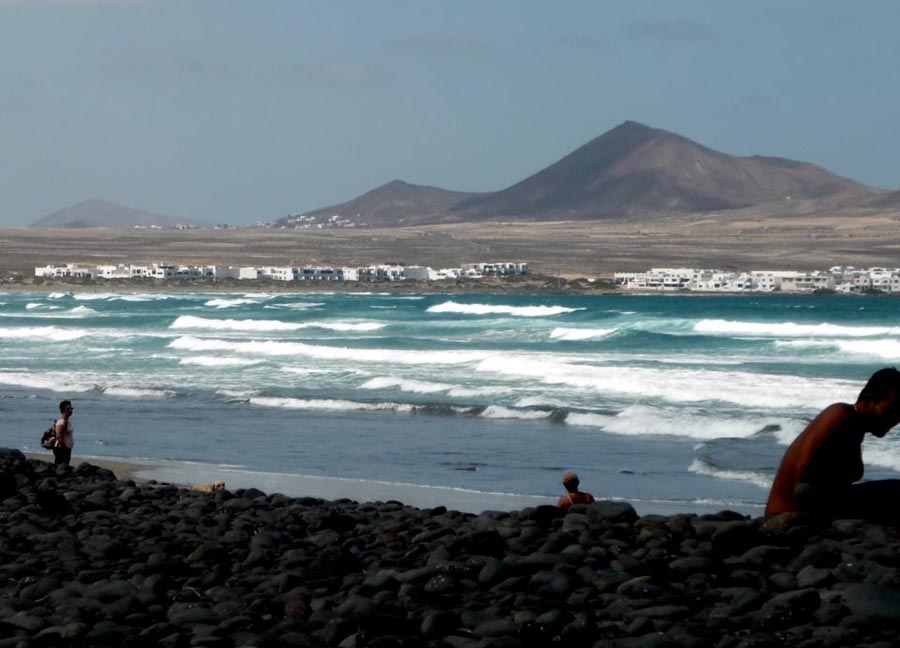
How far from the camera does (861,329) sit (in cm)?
5572

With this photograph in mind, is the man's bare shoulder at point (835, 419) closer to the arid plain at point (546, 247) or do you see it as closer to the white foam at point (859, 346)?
the white foam at point (859, 346)

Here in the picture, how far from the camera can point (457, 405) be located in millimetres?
23328

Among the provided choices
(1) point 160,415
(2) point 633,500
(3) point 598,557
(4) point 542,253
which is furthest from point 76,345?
(4) point 542,253

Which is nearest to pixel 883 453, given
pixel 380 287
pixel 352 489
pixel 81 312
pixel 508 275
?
pixel 352 489

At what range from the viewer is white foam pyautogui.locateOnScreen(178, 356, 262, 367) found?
35250 millimetres

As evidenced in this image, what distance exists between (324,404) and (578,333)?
93.3ft

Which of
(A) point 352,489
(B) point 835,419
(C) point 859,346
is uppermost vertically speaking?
(B) point 835,419

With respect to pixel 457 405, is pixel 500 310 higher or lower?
lower

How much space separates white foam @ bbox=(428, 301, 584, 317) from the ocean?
1926 centimetres

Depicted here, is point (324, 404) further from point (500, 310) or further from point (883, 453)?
point (500, 310)

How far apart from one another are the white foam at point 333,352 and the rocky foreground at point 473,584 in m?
26.6

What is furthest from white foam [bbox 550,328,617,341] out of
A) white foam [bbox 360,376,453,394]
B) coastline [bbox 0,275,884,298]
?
Result: coastline [bbox 0,275,884,298]

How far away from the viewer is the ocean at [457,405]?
50.1 ft

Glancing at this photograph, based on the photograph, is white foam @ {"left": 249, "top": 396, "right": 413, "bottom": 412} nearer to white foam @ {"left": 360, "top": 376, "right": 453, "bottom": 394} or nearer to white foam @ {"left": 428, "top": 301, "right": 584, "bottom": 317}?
white foam @ {"left": 360, "top": 376, "right": 453, "bottom": 394}
